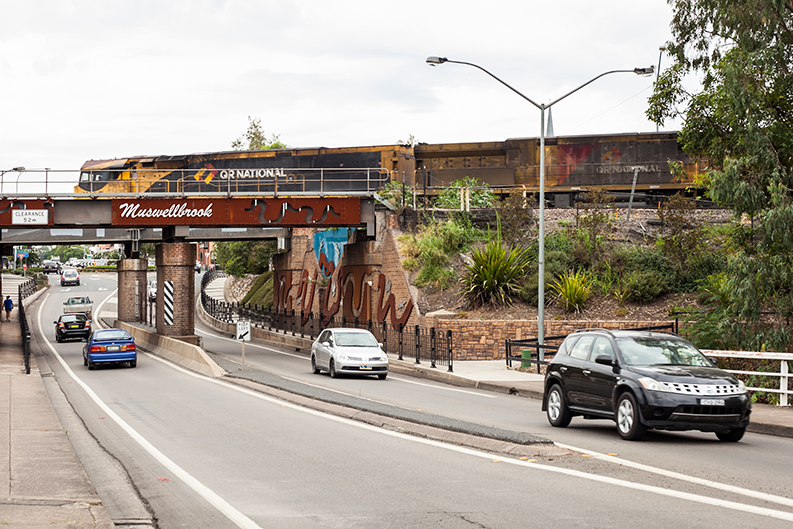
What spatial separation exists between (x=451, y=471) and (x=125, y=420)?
8.89m

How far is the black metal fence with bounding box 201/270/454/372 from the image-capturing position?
29.2 m

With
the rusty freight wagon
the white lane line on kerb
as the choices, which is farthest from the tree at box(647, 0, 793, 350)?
the rusty freight wagon

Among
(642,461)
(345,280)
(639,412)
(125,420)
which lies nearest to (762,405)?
(639,412)

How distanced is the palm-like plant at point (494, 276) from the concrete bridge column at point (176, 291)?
1554 cm

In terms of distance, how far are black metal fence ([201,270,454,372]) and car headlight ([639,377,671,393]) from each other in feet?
46.9

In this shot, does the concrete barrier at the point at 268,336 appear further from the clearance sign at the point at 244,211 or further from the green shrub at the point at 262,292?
the clearance sign at the point at 244,211

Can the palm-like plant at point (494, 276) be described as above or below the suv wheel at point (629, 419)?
above

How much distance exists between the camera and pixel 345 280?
4394cm

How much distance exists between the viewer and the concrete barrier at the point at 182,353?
92.0 ft

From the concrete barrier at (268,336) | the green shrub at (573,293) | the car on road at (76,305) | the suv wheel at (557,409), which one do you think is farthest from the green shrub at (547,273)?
the car on road at (76,305)

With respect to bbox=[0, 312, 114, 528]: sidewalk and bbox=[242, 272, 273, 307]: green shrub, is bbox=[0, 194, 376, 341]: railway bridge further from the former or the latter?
bbox=[242, 272, 273, 307]: green shrub

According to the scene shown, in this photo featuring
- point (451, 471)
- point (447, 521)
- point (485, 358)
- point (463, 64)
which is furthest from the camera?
point (485, 358)

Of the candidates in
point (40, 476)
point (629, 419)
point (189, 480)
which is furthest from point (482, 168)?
point (40, 476)

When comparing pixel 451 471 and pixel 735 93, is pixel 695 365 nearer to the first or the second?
pixel 451 471
